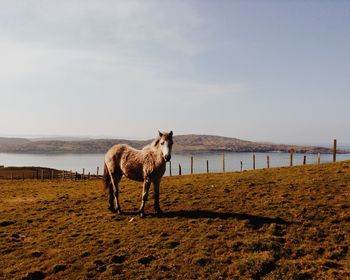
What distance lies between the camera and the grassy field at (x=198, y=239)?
30.1 ft

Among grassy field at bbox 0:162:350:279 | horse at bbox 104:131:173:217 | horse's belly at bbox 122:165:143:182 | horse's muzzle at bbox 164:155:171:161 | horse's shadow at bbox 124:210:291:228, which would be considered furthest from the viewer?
horse's belly at bbox 122:165:143:182

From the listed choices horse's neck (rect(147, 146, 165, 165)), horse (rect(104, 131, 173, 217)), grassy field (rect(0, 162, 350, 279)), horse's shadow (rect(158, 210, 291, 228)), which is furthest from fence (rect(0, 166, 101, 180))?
horse's shadow (rect(158, 210, 291, 228))

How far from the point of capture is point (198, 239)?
11289 mm

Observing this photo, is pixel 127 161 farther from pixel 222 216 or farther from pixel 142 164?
pixel 222 216

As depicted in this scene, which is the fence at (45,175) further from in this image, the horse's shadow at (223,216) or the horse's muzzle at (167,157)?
the horse's muzzle at (167,157)

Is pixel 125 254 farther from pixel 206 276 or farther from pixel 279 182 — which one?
pixel 279 182

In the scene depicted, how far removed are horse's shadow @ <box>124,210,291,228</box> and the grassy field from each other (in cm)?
4

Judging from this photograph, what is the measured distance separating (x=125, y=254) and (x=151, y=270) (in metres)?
1.61

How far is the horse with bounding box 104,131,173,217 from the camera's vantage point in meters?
13.6

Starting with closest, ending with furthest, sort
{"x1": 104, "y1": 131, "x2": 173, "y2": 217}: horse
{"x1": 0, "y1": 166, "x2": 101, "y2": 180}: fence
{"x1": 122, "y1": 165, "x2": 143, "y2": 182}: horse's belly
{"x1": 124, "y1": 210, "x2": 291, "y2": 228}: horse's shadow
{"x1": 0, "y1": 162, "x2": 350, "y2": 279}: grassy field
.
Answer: {"x1": 0, "y1": 162, "x2": 350, "y2": 279}: grassy field
{"x1": 124, "y1": 210, "x2": 291, "y2": 228}: horse's shadow
{"x1": 104, "y1": 131, "x2": 173, "y2": 217}: horse
{"x1": 122, "y1": 165, "x2": 143, "y2": 182}: horse's belly
{"x1": 0, "y1": 166, "x2": 101, "y2": 180}: fence

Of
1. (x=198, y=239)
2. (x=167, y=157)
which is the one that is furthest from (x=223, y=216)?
(x=167, y=157)

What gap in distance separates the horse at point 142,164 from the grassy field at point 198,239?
1.48 m

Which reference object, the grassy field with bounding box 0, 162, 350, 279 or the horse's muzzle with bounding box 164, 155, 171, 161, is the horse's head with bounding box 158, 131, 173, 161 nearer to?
the horse's muzzle with bounding box 164, 155, 171, 161

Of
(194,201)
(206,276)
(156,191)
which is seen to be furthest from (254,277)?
(194,201)
